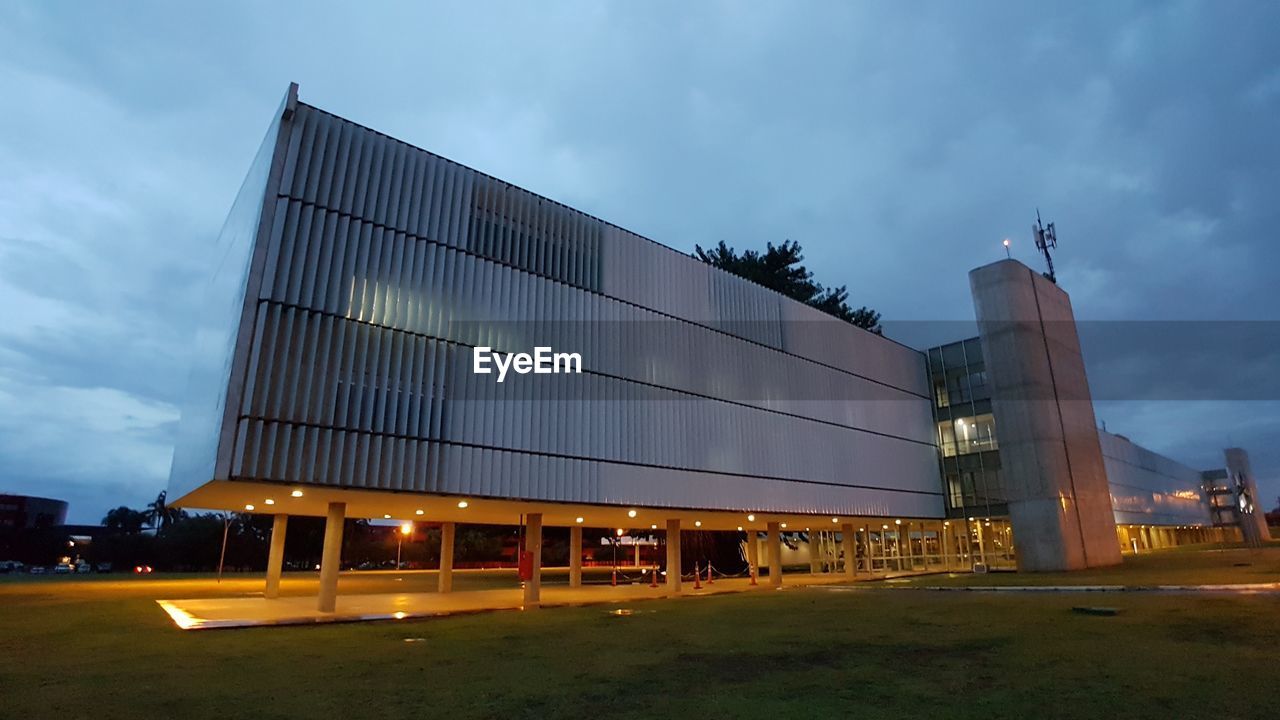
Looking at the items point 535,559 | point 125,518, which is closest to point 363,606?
point 535,559

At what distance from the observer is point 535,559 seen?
942 inches

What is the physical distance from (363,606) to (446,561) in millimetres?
8715

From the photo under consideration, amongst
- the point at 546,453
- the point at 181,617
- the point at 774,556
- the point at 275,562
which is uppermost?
the point at 546,453

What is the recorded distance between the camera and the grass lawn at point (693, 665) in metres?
7.84

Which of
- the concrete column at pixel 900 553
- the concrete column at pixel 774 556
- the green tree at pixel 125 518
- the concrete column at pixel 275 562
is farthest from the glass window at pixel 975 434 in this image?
the green tree at pixel 125 518

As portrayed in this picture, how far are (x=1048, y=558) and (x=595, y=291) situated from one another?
26406 mm

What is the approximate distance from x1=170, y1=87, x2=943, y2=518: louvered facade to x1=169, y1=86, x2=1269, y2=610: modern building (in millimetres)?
Result: 74

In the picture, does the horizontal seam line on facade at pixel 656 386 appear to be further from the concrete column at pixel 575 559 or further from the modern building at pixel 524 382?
the concrete column at pixel 575 559

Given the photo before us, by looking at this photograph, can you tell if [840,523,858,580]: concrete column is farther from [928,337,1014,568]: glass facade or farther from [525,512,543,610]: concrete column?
[525,512,543,610]: concrete column

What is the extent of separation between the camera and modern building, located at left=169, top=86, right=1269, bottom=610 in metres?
18.9

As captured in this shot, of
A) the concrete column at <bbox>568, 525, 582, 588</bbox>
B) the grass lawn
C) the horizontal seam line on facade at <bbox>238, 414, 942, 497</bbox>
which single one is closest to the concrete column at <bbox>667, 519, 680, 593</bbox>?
the horizontal seam line on facade at <bbox>238, 414, 942, 497</bbox>

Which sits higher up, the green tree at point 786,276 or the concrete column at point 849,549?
the green tree at point 786,276

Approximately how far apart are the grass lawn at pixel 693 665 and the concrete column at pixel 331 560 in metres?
3.82

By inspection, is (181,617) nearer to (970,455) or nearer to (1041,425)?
(1041,425)
